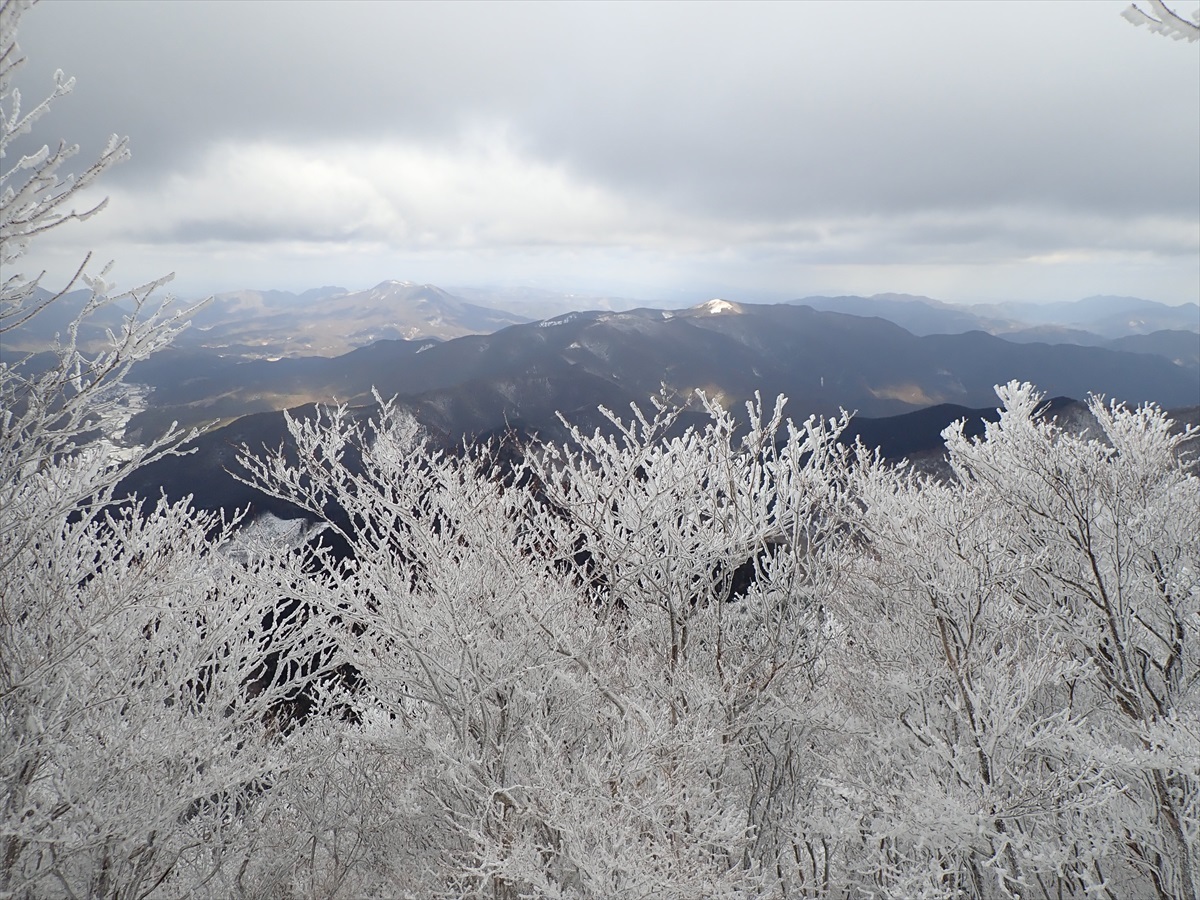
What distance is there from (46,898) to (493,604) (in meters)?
9.42

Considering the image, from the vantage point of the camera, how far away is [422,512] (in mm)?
11758

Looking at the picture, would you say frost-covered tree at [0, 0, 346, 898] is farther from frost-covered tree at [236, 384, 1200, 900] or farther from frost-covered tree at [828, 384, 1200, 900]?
frost-covered tree at [828, 384, 1200, 900]

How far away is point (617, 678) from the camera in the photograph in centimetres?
1343

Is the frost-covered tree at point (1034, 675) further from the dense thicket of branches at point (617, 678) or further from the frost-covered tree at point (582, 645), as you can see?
the frost-covered tree at point (582, 645)

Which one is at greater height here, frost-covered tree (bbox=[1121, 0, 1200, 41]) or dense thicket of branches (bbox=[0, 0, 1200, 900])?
frost-covered tree (bbox=[1121, 0, 1200, 41])

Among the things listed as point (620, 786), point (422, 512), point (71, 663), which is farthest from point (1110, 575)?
point (71, 663)

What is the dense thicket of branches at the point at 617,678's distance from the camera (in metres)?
9.27

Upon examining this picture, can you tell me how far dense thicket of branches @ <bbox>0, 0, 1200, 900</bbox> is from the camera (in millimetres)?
9273

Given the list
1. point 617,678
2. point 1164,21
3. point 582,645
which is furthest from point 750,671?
point 1164,21

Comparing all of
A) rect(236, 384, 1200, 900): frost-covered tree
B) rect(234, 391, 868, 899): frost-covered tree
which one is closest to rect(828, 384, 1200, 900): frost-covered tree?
rect(236, 384, 1200, 900): frost-covered tree

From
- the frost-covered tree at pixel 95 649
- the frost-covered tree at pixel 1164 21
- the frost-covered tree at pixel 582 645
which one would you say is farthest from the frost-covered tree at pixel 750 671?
the frost-covered tree at pixel 1164 21

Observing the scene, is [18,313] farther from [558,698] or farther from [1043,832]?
[1043,832]

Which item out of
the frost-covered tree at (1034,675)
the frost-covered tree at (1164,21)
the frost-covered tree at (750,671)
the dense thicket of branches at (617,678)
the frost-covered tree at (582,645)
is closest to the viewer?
the frost-covered tree at (1164,21)

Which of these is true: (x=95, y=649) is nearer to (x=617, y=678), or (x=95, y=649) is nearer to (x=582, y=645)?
(x=582, y=645)
